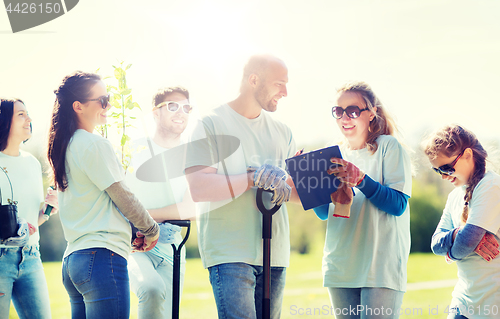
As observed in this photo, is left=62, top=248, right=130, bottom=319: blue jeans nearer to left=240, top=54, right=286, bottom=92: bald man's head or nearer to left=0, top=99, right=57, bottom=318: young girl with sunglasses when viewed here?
left=0, top=99, right=57, bottom=318: young girl with sunglasses

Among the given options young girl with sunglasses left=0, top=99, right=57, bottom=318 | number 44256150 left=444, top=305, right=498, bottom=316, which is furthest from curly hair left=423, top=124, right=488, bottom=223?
young girl with sunglasses left=0, top=99, right=57, bottom=318

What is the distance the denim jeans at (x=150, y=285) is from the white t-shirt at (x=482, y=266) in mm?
1575

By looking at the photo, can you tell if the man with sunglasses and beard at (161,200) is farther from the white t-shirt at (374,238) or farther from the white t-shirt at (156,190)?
the white t-shirt at (374,238)

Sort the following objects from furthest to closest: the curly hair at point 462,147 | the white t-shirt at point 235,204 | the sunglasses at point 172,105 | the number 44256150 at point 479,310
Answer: the sunglasses at point 172,105
the curly hair at point 462,147
the number 44256150 at point 479,310
the white t-shirt at point 235,204

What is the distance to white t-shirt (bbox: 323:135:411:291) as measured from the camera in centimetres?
197

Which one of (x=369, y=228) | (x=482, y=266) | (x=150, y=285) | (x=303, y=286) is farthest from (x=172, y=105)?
(x=303, y=286)

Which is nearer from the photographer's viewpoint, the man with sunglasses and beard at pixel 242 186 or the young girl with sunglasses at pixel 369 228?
the man with sunglasses and beard at pixel 242 186

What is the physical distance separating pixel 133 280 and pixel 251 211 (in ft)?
3.28

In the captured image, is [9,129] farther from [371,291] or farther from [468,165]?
[468,165]

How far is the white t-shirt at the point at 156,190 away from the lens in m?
2.59

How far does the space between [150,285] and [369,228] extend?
1297mm

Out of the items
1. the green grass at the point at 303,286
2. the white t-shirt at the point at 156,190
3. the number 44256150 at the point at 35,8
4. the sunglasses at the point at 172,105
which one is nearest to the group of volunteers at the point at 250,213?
the white t-shirt at the point at 156,190

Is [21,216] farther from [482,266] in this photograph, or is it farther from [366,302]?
[482,266]

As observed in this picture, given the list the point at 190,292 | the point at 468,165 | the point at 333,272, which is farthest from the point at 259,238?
the point at 190,292
